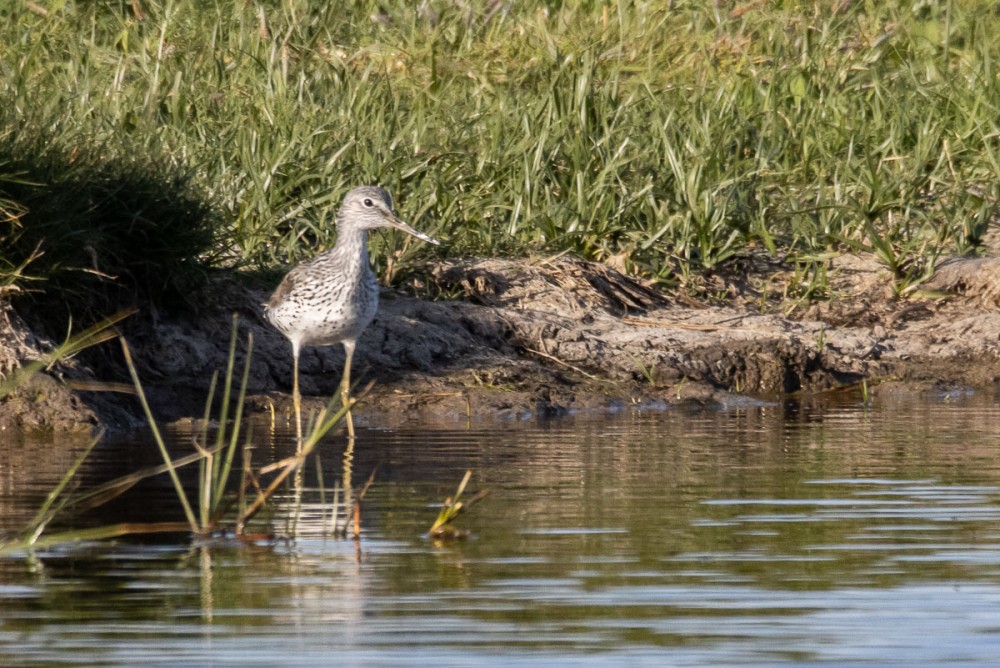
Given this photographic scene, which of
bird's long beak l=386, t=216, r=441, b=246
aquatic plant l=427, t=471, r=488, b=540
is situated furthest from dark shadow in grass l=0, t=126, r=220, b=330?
aquatic plant l=427, t=471, r=488, b=540

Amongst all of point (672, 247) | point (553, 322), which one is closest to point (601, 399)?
point (553, 322)

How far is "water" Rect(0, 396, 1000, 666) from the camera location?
175 inches

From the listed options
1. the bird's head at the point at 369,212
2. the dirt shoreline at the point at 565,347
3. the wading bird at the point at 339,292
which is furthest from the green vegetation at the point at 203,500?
the bird's head at the point at 369,212

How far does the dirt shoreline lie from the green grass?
0.76 feet

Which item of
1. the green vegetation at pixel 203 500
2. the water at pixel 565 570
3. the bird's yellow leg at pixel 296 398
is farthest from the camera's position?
the bird's yellow leg at pixel 296 398

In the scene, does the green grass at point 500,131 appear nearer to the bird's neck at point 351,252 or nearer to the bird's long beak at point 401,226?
the bird's neck at point 351,252

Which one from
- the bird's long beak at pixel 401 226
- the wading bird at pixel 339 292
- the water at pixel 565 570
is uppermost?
the bird's long beak at pixel 401 226

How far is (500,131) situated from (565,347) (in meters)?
2.07

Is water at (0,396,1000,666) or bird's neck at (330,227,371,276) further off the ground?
bird's neck at (330,227,371,276)

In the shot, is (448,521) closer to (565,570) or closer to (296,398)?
(565,570)

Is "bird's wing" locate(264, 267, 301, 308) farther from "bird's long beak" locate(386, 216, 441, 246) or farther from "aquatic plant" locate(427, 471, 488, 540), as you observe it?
"aquatic plant" locate(427, 471, 488, 540)

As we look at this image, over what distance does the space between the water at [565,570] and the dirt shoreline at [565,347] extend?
141 centimetres

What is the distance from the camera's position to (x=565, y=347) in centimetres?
1091

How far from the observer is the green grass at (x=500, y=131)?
32.9 feet
